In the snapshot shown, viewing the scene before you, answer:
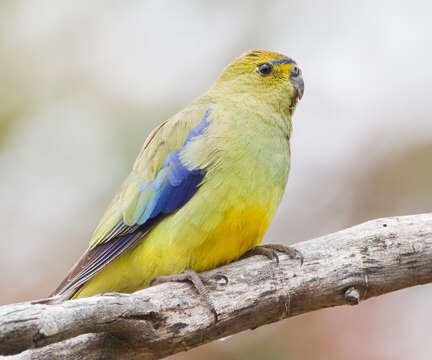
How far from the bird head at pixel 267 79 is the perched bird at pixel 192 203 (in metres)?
0.25

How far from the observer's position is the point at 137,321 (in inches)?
137

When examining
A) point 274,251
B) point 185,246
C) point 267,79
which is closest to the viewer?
point 185,246

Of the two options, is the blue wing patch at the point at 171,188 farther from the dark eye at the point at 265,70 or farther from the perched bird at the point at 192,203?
the dark eye at the point at 265,70

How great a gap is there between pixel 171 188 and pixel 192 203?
0.22 meters

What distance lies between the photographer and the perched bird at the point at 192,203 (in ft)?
13.7

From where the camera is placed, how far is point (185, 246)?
417 centimetres

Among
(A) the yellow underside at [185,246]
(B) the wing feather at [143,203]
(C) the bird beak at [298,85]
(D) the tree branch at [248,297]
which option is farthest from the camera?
(C) the bird beak at [298,85]

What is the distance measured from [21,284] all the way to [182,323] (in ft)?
9.38

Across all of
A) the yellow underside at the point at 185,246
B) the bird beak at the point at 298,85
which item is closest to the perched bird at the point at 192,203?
the yellow underside at the point at 185,246

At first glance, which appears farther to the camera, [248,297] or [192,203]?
[192,203]

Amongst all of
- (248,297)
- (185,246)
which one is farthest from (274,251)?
(185,246)

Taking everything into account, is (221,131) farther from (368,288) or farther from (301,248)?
(368,288)

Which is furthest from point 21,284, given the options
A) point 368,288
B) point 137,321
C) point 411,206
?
point 411,206

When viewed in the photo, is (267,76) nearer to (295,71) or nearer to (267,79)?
(267,79)
